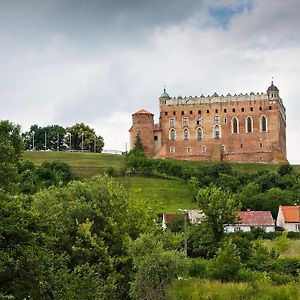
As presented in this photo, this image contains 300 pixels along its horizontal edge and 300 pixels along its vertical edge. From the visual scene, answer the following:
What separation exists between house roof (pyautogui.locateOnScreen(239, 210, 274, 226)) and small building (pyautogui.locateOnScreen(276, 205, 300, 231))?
1.06 metres

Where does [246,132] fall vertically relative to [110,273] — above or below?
above

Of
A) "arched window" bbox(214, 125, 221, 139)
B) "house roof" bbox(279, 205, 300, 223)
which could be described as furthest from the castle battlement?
"house roof" bbox(279, 205, 300, 223)

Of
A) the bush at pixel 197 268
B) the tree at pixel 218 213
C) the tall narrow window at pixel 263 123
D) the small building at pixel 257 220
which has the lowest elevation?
the bush at pixel 197 268

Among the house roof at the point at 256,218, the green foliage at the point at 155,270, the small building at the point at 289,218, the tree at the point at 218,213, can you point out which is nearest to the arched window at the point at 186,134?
the house roof at the point at 256,218

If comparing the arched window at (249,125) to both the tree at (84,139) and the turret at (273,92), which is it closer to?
the turret at (273,92)

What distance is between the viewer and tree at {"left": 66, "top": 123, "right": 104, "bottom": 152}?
431 feet

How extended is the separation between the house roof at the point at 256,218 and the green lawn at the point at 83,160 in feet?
101

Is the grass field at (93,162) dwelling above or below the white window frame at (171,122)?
below

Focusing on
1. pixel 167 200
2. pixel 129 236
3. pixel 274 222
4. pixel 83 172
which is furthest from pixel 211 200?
pixel 83 172

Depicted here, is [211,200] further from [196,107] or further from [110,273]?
[196,107]

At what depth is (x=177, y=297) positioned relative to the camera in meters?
22.5

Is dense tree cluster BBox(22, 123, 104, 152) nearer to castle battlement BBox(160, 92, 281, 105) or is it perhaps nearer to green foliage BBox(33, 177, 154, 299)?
castle battlement BBox(160, 92, 281, 105)

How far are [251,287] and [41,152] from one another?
3848 inches

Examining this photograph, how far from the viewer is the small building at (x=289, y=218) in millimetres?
74062
